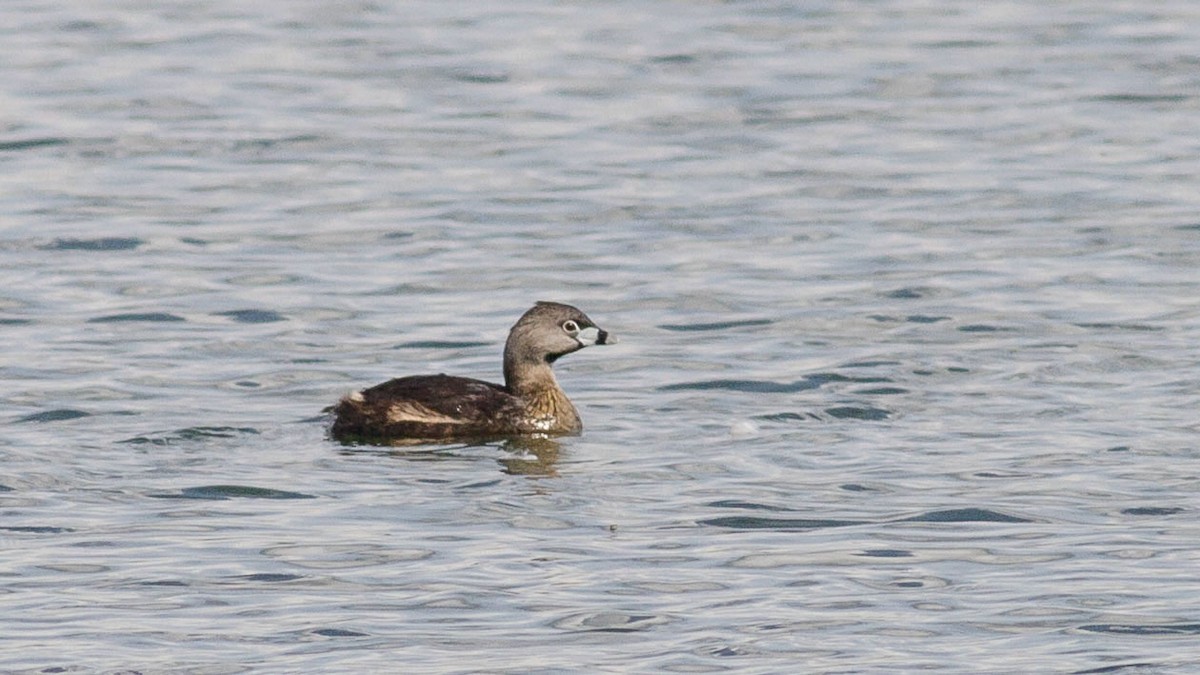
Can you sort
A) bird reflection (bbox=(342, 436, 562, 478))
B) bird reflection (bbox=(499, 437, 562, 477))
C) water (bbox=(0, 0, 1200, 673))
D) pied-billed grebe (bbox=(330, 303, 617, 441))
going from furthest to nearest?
1. pied-billed grebe (bbox=(330, 303, 617, 441))
2. bird reflection (bbox=(342, 436, 562, 478))
3. bird reflection (bbox=(499, 437, 562, 477))
4. water (bbox=(0, 0, 1200, 673))

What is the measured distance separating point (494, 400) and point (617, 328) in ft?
9.56

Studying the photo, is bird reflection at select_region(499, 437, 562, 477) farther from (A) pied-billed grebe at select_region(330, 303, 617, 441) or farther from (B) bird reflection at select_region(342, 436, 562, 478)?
(A) pied-billed grebe at select_region(330, 303, 617, 441)

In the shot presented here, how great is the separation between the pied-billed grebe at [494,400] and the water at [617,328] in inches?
10.2

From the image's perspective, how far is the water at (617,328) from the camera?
10977 millimetres

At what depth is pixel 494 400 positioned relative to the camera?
15.1 meters

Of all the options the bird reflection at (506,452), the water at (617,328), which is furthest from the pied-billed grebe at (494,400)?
the water at (617,328)

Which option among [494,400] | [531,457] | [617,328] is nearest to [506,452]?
[531,457]

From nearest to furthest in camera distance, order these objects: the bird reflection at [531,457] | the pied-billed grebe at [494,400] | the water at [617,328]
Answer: the water at [617,328]
the bird reflection at [531,457]
the pied-billed grebe at [494,400]

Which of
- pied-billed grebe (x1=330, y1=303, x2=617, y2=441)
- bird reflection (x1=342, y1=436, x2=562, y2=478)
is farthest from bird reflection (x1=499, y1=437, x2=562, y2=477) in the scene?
pied-billed grebe (x1=330, y1=303, x2=617, y2=441)

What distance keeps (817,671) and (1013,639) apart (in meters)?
0.90

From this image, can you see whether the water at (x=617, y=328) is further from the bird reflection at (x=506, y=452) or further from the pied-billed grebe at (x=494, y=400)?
the pied-billed grebe at (x=494, y=400)

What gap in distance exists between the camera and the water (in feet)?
36.0

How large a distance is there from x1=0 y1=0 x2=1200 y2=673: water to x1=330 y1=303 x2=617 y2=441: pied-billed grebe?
0.85 feet

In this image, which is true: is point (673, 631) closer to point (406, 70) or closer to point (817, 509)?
point (817, 509)
